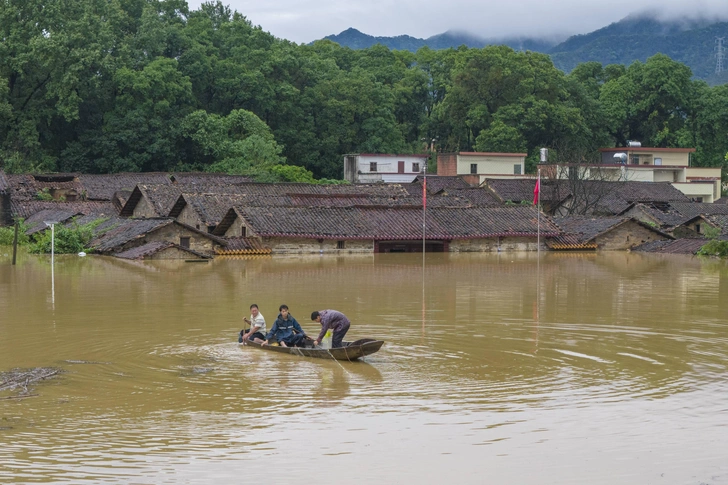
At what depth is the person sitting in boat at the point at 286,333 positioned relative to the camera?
17922 millimetres

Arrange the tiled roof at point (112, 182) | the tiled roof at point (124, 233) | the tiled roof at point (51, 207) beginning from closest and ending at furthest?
1. the tiled roof at point (124, 233)
2. the tiled roof at point (51, 207)
3. the tiled roof at point (112, 182)

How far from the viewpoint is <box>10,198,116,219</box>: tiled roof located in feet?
171

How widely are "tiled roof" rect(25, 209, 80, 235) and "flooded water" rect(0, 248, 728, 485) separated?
20.5 metres

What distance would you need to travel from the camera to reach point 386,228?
152 feet

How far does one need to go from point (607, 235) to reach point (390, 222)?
1109 cm

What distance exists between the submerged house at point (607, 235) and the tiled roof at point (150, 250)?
1767 centimetres

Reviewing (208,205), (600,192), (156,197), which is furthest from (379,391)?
(600,192)

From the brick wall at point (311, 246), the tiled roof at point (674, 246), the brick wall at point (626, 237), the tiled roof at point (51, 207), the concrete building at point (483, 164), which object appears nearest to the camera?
the brick wall at point (311, 246)

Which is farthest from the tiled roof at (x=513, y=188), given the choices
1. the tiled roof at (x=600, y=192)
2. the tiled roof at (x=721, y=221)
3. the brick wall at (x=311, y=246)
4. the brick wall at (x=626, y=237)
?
the brick wall at (x=311, y=246)

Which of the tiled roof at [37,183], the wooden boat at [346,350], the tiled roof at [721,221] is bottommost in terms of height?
the wooden boat at [346,350]

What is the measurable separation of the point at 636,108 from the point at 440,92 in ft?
55.1

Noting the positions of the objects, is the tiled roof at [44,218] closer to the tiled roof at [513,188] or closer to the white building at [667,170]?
the tiled roof at [513,188]

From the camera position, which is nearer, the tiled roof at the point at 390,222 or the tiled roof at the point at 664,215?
the tiled roof at the point at 390,222

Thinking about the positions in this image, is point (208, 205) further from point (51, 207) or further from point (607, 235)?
point (607, 235)
